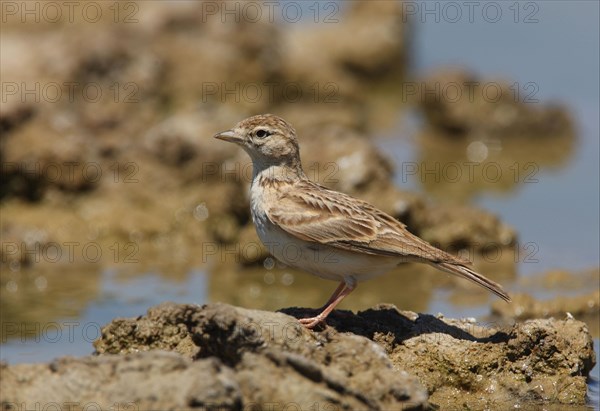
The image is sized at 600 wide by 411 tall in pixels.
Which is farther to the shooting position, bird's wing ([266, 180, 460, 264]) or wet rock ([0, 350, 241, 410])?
bird's wing ([266, 180, 460, 264])

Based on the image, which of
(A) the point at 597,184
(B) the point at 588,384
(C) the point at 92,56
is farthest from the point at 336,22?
(B) the point at 588,384

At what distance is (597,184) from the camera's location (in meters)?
17.3

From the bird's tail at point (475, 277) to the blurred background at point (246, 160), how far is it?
2.42 meters

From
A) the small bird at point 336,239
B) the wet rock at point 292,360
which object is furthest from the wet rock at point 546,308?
the wet rock at point 292,360

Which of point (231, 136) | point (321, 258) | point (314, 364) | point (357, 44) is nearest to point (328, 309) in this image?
point (321, 258)

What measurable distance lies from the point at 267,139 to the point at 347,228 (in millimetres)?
1195

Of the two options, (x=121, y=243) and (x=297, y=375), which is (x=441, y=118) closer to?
(x=121, y=243)

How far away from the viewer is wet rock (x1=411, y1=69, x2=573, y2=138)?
20.3 metres

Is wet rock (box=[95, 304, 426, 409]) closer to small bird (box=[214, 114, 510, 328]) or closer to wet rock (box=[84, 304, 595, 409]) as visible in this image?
wet rock (box=[84, 304, 595, 409])

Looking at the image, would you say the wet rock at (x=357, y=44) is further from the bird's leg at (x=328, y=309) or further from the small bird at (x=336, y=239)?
the bird's leg at (x=328, y=309)

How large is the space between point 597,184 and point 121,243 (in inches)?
283

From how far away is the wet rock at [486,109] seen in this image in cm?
2027

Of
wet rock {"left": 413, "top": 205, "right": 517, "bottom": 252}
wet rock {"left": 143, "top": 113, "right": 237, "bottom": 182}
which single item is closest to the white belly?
wet rock {"left": 413, "top": 205, "right": 517, "bottom": 252}

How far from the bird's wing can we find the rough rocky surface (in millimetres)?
535
